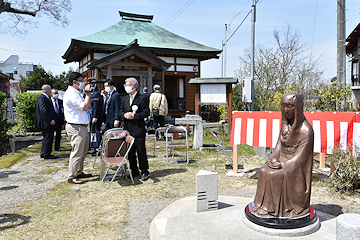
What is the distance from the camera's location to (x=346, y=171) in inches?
182

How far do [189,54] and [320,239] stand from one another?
1412 cm

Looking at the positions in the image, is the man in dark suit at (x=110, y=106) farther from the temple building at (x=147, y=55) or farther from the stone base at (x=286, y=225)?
the temple building at (x=147, y=55)

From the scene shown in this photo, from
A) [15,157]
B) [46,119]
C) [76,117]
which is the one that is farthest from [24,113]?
[76,117]

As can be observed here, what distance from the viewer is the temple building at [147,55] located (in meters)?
12.9

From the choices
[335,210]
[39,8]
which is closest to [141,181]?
[335,210]

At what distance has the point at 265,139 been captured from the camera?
553cm

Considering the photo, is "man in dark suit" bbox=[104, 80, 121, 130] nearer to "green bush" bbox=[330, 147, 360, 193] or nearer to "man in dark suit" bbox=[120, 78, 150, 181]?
"man in dark suit" bbox=[120, 78, 150, 181]

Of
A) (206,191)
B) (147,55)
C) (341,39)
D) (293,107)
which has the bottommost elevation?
(206,191)

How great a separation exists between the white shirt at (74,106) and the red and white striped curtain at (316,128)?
3180 millimetres

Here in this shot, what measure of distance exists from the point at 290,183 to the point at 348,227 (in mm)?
859

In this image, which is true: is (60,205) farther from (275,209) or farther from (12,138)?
(12,138)

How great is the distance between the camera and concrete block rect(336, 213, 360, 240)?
2.34 meters

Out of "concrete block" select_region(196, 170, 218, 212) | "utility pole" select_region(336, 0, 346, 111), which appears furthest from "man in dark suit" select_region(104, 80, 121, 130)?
"utility pole" select_region(336, 0, 346, 111)

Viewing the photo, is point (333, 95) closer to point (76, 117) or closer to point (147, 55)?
point (147, 55)
